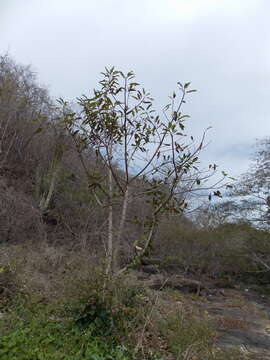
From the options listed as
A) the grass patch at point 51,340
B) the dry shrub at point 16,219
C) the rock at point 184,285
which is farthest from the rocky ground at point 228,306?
the dry shrub at point 16,219

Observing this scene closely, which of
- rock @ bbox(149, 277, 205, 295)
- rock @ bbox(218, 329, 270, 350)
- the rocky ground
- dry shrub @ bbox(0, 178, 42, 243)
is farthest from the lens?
rock @ bbox(149, 277, 205, 295)

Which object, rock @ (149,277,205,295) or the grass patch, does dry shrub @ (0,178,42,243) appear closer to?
rock @ (149,277,205,295)

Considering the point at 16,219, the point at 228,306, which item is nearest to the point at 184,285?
the point at 228,306

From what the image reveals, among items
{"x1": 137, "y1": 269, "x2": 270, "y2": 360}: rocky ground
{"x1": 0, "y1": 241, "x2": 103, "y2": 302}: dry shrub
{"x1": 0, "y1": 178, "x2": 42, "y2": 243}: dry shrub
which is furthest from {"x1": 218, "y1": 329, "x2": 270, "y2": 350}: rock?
{"x1": 0, "y1": 178, "x2": 42, "y2": 243}: dry shrub

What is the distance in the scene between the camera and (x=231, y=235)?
1409 cm

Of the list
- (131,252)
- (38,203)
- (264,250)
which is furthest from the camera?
(264,250)

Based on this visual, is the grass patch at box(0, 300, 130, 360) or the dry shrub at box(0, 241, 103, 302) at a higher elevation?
the dry shrub at box(0, 241, 103, 302)

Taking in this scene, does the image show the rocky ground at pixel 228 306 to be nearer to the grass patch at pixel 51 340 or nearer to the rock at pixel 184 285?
the rock at pixel 184 285

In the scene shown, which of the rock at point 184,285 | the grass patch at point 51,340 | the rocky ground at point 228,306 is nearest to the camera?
the grass patch at point 51,340

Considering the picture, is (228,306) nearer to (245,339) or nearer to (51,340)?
(245,339)

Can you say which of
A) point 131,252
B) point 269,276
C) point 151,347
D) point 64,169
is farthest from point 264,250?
point 151,347

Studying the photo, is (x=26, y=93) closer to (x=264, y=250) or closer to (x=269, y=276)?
(x=264, y=250)

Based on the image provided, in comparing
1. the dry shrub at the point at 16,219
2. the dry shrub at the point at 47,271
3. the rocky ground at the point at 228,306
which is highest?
the dry shrub at the point at 16,219

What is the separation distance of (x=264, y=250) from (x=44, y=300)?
36.4 feet
